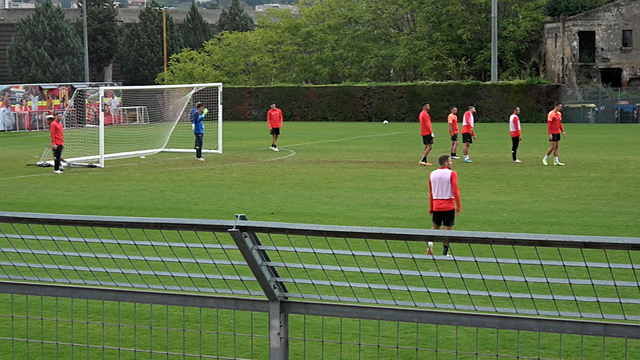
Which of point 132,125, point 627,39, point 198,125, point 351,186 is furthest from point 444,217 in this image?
point 627,39

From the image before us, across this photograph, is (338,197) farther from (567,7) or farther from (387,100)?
(567,7)

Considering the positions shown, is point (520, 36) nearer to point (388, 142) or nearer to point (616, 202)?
point (388, 142)

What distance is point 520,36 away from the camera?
65938 mm

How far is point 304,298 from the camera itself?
4.56m

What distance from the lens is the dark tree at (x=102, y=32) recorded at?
269ft

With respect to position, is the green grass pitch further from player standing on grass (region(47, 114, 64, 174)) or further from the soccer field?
player standing on grass (region(47, 114, 64, 174))

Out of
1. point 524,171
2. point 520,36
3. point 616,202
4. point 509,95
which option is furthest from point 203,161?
point 520,36

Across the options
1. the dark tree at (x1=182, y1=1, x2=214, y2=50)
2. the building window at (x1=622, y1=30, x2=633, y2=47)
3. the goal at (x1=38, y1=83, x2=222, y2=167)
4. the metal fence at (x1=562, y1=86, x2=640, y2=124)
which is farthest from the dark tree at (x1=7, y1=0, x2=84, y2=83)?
the building window at (x1=622, y1=30, x2=633, y2=47)

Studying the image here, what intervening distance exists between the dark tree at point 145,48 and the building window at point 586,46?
130ft

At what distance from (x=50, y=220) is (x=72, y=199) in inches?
563

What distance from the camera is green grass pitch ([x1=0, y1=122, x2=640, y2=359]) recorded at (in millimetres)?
8219

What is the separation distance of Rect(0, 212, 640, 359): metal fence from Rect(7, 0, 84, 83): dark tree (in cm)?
6658

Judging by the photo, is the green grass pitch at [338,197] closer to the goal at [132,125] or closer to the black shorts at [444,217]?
the goal at [132,125]

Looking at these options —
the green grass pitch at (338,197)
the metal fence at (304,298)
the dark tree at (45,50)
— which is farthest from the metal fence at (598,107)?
the dark tree at (45,50)
